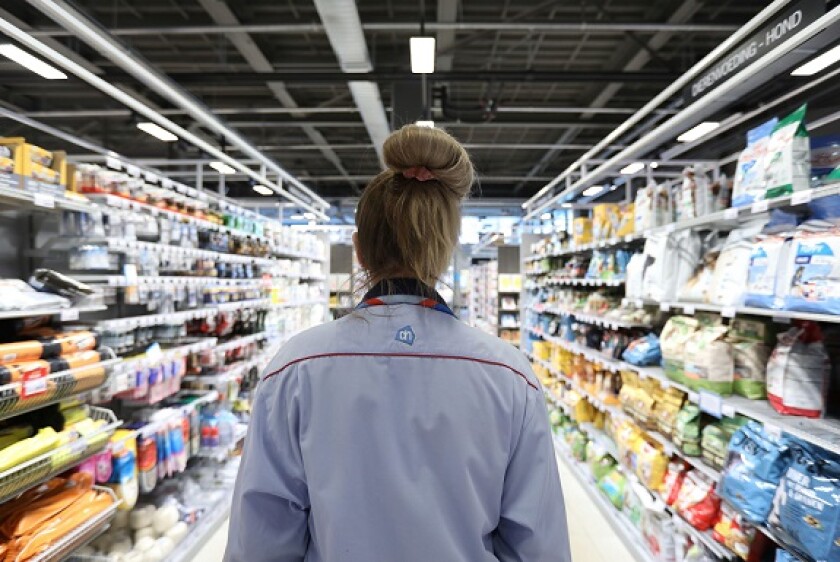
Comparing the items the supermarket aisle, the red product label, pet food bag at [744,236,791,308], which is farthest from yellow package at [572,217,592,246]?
the red product label

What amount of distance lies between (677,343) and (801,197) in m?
1.25

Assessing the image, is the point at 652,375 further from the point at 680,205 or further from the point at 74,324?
the point at 74,324

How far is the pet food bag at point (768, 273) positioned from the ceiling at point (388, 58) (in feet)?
9.60

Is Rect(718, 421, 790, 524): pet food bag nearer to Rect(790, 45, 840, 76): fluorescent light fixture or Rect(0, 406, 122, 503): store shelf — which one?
Rect(790, 45, 840, 76): fluorescent light fixture

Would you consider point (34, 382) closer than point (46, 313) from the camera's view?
Yes

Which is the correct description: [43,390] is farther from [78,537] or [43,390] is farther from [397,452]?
[397,452]

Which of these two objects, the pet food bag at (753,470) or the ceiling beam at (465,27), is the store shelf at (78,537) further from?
the ceiling beam at (465,27)

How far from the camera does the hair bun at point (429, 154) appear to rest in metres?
1.13

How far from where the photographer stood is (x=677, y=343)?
10.3ft

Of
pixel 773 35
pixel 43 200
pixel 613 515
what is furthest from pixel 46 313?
pixel 773 35

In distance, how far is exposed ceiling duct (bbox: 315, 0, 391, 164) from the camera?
5027 millimetres

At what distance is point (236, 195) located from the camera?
16.3 m

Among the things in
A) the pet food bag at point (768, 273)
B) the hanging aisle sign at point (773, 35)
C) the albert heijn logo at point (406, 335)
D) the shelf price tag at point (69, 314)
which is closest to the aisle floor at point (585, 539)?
the shelf price tag at point (69, 314)

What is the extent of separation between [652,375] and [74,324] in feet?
11.5
